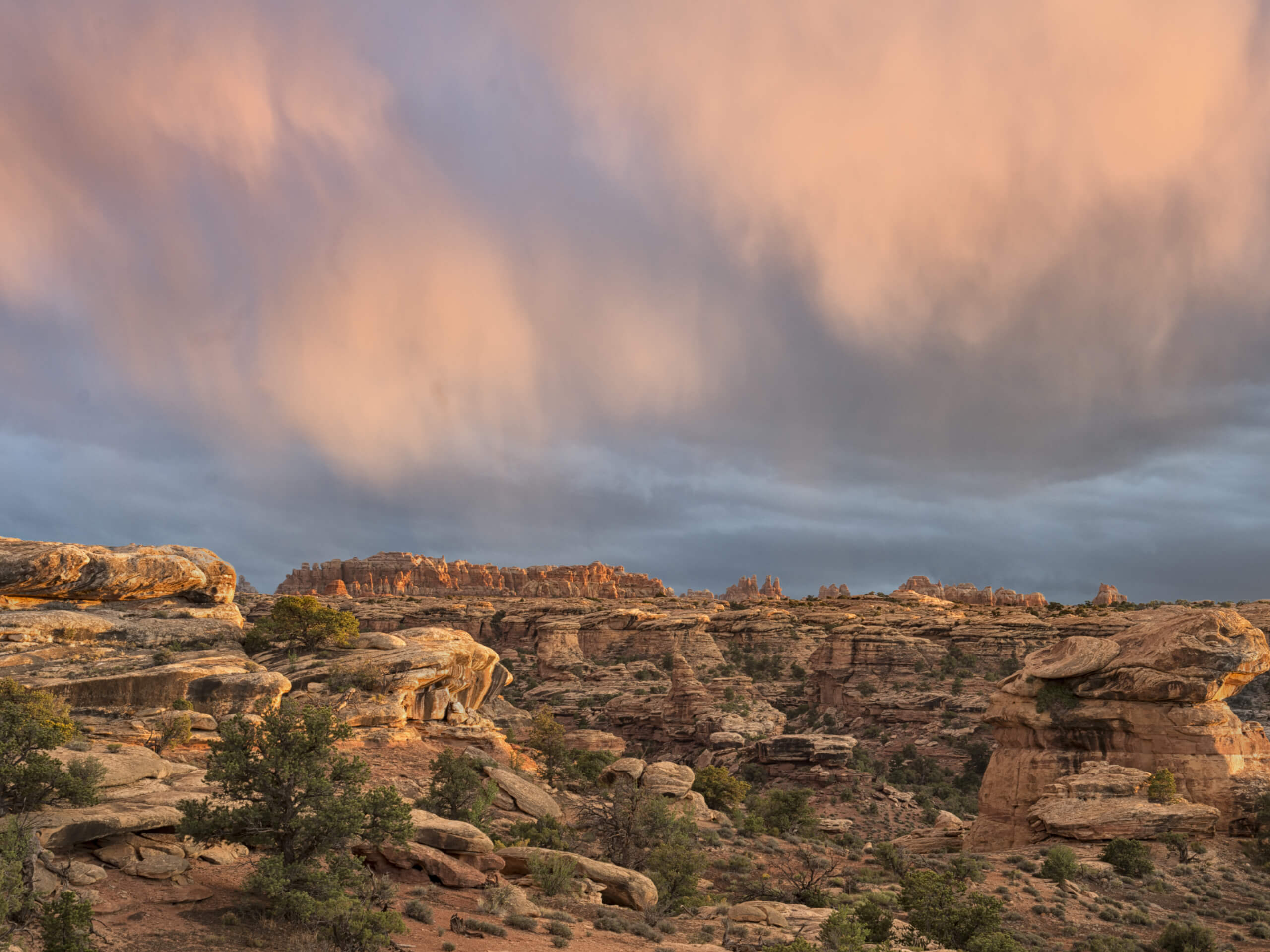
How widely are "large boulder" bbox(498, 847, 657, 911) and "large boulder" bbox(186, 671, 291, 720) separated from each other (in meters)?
15.2

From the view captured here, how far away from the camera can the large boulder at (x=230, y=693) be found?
113ft

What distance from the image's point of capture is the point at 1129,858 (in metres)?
33.8

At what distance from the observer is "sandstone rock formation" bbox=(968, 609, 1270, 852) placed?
3891cm

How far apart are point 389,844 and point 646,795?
50.2 feet

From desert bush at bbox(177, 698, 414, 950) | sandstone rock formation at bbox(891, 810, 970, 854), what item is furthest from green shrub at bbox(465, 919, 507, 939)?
sandstone rock formation at bbox(891, 810, 970, 854)

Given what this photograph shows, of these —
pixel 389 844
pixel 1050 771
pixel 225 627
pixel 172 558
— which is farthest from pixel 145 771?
pixel 1050 771

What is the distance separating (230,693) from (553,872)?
65.3ft

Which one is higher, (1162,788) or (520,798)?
(1162,788)

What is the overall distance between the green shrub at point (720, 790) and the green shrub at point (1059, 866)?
19.4 meters

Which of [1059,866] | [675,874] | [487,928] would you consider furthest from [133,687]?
[1059,866]

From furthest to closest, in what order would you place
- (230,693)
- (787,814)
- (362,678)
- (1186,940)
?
1. (787,814)
2. (362,678)
3. (230,693)
4. (1186,940)

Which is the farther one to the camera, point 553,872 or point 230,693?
point 230,693

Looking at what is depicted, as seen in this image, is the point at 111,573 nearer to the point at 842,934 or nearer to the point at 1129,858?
the point at 842,934

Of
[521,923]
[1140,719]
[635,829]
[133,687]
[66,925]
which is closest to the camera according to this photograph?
[66,925]
